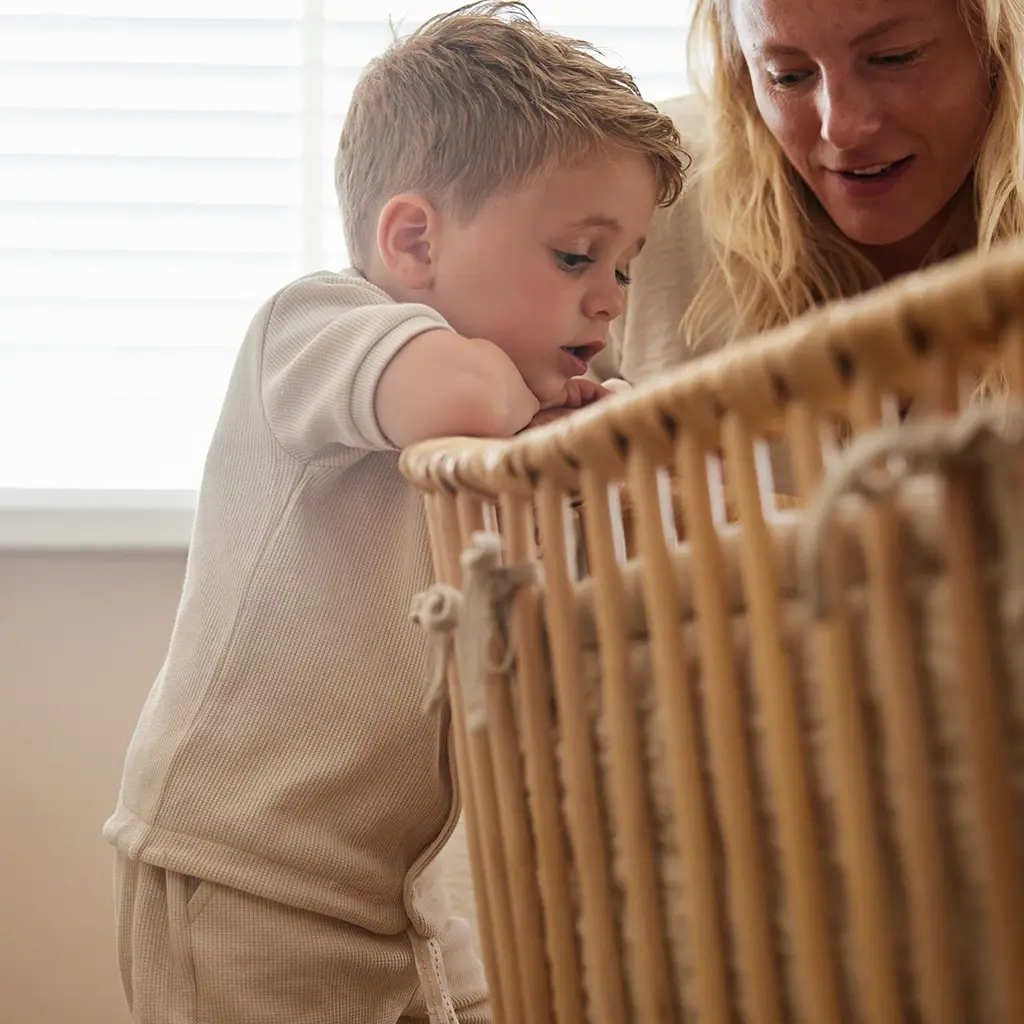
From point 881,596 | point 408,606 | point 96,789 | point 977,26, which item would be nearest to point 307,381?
point 408,606

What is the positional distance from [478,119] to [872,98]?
1.19 feet

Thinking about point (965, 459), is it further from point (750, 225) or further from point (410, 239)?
point (750, 225)

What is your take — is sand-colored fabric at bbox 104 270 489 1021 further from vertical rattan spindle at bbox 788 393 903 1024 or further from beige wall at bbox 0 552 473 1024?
beige wall at bbox 0 552 473 1024

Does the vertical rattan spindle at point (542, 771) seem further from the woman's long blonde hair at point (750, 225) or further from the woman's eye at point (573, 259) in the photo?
the woman's long blonde hair at point (750, 225)

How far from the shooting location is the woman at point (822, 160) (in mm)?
1005

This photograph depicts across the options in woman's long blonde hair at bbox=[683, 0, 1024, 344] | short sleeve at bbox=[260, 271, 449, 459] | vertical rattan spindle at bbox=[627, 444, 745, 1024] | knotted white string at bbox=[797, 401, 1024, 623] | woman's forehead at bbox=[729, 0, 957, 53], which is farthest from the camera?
woman's long blonde hair at bbox=[683, 0, 1024, 344]

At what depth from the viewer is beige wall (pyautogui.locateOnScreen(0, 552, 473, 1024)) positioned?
132cm

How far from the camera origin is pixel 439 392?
0.67 metres

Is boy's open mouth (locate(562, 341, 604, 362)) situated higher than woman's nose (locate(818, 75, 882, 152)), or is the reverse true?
woman's nose (locate(818, 75, 882, 152))

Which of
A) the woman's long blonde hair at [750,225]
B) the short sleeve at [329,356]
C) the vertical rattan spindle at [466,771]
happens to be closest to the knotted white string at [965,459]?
the vertical rattan spindle at [466,771]

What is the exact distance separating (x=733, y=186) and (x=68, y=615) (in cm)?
85

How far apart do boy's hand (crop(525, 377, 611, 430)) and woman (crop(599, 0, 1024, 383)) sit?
1.04ft

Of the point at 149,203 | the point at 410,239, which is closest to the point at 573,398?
the point at 410,239

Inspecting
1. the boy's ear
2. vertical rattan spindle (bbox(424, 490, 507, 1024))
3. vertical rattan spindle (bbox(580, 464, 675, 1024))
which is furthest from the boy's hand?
vertical rattan spindle (bbox(580, 464, 675, 1024))
